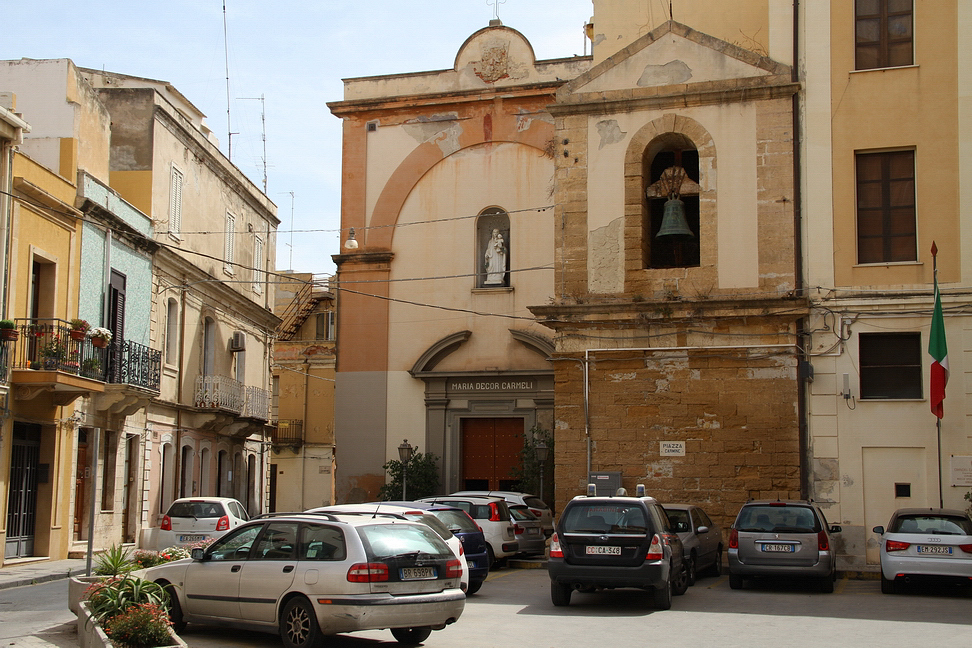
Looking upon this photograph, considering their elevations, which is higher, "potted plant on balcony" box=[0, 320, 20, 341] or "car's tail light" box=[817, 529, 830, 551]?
"potted plant on balcony" box=[0, 320, 20, 341]

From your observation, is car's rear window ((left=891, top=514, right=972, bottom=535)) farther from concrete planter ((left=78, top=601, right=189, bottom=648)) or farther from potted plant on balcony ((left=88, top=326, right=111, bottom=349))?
potted plant on balcony ((left=88, top=326, right=111, bottom=349))

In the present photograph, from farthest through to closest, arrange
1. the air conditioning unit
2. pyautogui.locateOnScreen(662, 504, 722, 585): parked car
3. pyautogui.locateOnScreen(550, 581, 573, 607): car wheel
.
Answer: the air conditioning unit → pyautogui.locateOnScreen(662, 504, 722, 585): parked car → pyautogui.locateOnScreen(550, 581, 573, 607): car wheel

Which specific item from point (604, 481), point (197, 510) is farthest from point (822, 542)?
point (197, 510)

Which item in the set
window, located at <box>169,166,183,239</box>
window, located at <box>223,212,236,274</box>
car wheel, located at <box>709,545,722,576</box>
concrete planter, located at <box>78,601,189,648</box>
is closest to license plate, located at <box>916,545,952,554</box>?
car wheel, located at <box>709,545,722,576</box>

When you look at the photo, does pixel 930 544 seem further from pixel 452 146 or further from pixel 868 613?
pixel 452 146

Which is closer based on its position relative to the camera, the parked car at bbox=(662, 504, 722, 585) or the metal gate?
the parked car at bbox=(662, 504, 722, 585)

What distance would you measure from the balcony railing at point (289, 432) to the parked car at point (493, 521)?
25.7 metres

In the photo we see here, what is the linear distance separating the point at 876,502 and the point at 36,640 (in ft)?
48.1

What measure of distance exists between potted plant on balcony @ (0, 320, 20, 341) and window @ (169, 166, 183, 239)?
9.53 meters

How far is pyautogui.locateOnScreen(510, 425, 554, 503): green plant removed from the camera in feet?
87.6

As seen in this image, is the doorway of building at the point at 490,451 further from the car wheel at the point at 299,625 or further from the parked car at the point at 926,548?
the car wheel at the point at 299,625

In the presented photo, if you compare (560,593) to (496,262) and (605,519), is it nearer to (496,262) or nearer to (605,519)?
(605,519)

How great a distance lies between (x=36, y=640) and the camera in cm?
1119

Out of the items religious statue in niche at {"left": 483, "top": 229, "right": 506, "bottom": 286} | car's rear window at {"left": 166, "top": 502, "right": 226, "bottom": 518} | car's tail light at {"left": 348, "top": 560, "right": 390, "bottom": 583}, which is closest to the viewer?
car's tail light at {"left": 348, "top": 560, "right": 390, "bottom": 583}
